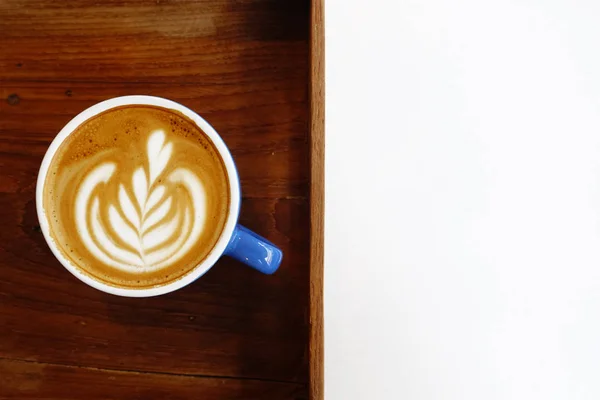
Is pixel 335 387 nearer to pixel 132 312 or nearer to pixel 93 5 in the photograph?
pixel 132 312

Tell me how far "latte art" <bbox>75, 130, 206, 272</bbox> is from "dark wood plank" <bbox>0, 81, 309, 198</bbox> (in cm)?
9

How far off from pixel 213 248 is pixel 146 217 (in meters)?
0.08

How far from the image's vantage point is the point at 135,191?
66 centimetres

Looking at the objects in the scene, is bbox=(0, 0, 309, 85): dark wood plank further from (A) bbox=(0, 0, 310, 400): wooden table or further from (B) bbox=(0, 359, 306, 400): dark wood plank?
(B) bbox=(0, 359, 306, 400): dark wood plank

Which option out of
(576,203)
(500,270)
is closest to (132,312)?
(500,270)

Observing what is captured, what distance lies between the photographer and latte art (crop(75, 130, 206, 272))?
0.67m

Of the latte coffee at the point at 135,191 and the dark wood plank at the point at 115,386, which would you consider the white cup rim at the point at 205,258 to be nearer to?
the latte coffee at the point at 135,191

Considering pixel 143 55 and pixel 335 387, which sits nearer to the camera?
pixel 143 55

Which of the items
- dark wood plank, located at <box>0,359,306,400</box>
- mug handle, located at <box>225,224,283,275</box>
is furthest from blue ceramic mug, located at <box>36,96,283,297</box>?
dark wood plank, located at <box>0,359,306,400</box>

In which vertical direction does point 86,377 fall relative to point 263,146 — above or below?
below

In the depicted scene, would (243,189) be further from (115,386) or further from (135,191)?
(115,386)

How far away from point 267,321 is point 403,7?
48 centimetres

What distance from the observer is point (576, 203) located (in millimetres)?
847

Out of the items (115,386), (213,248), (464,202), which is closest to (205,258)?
(213,248)
